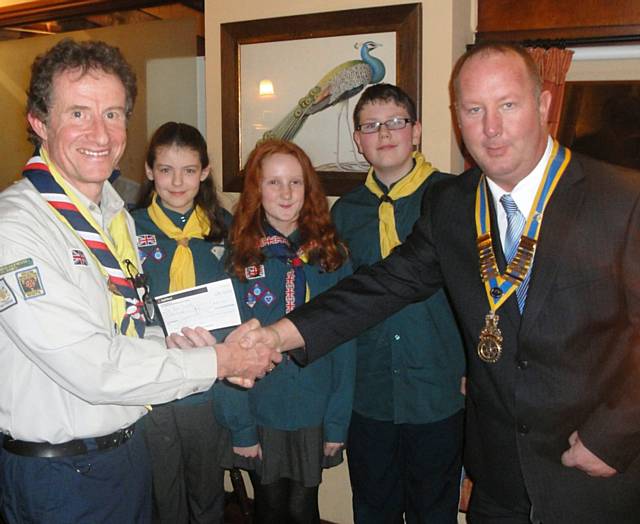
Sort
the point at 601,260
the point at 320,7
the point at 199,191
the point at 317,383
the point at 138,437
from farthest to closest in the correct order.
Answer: the point at 320,7
the point at 199,191
the point at 317,383
the point at 138,437
the point at 601,260

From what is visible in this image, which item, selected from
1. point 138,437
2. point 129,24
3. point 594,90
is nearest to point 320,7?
point 594,90

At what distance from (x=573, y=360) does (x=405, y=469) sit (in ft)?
3.68

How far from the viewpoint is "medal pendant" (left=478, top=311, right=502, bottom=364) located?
5.62ft

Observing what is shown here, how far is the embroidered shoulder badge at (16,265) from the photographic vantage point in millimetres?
1456

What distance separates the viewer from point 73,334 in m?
1.51

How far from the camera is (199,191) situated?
262 cm

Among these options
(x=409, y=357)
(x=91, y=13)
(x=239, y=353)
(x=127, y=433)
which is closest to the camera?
(x=127, y=433)

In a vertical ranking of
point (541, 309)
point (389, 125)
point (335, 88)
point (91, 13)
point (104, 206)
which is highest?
point (91, 13)

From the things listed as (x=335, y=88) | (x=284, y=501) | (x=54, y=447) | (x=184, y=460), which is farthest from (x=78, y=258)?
(x=335, y=88)

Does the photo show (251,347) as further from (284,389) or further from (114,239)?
(114,239)

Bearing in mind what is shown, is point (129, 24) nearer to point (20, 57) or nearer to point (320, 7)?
point (20, 57)

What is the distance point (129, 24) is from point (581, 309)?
137 inches

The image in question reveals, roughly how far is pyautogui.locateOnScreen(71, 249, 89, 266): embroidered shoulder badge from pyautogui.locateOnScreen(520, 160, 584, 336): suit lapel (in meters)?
1.18

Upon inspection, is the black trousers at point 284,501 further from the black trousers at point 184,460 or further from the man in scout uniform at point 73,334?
the man in scout uniform at point 73,334
